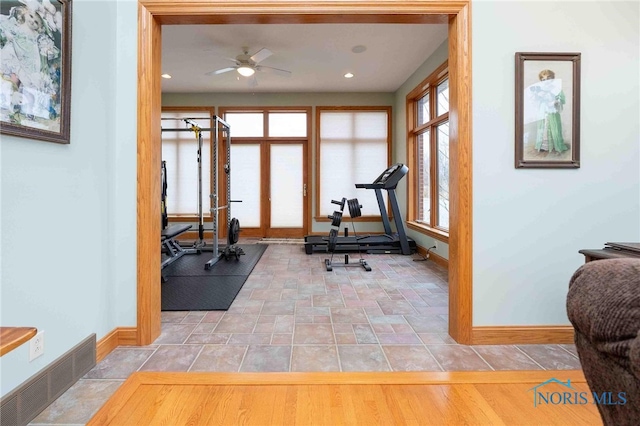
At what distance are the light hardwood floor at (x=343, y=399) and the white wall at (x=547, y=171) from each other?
62 cm

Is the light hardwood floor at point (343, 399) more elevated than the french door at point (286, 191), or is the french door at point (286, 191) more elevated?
the french door at point (286, 191)

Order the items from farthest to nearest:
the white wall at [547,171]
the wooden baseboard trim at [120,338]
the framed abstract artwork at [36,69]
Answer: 1. the white wall at [547,171]
2. the wooden baseboard trim at [120,338]
3. the framed abstract artwork at [36,69]

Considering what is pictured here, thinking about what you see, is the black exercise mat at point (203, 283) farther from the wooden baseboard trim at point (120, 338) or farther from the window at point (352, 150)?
the window at point (352, 150)

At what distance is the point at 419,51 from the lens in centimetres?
495

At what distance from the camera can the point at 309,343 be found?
Result: 2.36 meters

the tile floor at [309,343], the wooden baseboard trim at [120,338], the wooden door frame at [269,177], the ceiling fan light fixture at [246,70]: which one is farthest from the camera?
the wooden door frame at [269,177]

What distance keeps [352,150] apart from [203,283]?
4459 millimetres

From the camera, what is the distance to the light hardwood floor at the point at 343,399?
61.6 inches

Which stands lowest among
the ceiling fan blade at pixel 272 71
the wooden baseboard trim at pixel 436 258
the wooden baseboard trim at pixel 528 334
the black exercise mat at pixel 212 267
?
the wooden baseboard trim at pixel 528 334

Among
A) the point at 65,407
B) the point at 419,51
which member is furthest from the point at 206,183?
the point at 65,407

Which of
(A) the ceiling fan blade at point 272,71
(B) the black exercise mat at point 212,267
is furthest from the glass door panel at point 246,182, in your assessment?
(A) the ceiling fan blade at point 272,71

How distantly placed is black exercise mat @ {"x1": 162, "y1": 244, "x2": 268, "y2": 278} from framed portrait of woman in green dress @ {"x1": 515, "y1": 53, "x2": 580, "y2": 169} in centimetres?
336

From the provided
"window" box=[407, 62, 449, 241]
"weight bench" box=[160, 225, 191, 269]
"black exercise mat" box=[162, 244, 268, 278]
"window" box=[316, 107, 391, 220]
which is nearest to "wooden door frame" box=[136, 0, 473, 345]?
"black exercise mat" box=[162, 244, 268, 278]

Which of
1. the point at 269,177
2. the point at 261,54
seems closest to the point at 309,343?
the point at 261,54
